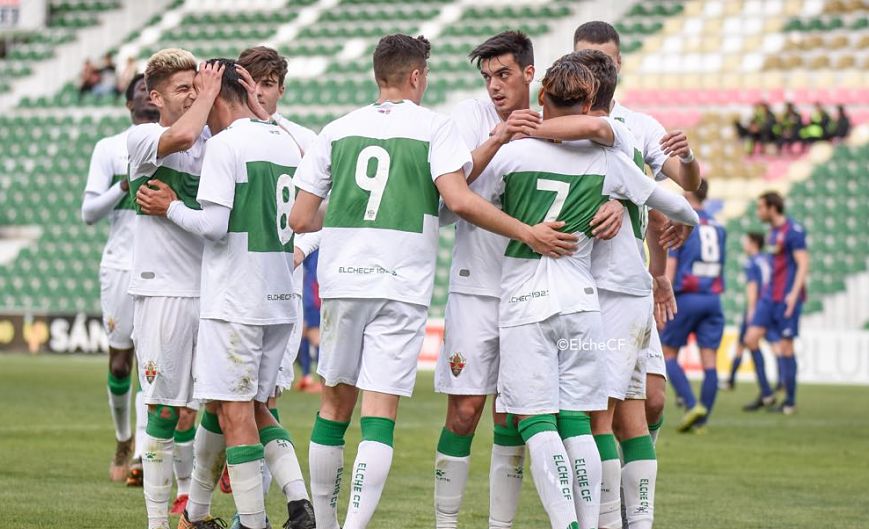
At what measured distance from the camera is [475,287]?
627 cm

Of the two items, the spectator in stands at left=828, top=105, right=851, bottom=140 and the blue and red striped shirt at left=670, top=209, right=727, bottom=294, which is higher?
the spectator in stands at left=828, top=105, right=851, bottom=140

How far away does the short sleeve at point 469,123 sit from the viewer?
21.4ft

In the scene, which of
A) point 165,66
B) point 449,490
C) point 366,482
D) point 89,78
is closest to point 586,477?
point 449,490

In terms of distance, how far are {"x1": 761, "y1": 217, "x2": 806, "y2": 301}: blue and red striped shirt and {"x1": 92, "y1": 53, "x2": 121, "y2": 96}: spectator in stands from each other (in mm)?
19266

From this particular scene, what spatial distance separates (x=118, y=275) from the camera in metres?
8.88

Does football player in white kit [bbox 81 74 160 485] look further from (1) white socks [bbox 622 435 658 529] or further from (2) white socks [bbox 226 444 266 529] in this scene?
(1) white socks [bbox 622 435 658 529]

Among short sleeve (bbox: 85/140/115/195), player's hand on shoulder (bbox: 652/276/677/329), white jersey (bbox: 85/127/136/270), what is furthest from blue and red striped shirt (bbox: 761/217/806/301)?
short sleeve (bbox: 85/140/115/195)

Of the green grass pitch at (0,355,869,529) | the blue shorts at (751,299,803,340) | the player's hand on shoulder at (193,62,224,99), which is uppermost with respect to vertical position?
the player's hand on shoulder at (193,62,224,99)

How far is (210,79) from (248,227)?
697 millimetres

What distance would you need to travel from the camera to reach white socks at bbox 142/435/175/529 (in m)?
6.48

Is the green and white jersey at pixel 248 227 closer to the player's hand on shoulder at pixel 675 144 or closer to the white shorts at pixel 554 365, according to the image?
the white shorts at pixel 554 365

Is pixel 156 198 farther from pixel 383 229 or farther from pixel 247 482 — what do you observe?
pixel 247 482

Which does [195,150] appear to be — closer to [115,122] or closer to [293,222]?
[293,222]

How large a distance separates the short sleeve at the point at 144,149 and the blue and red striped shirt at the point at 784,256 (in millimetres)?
10962
